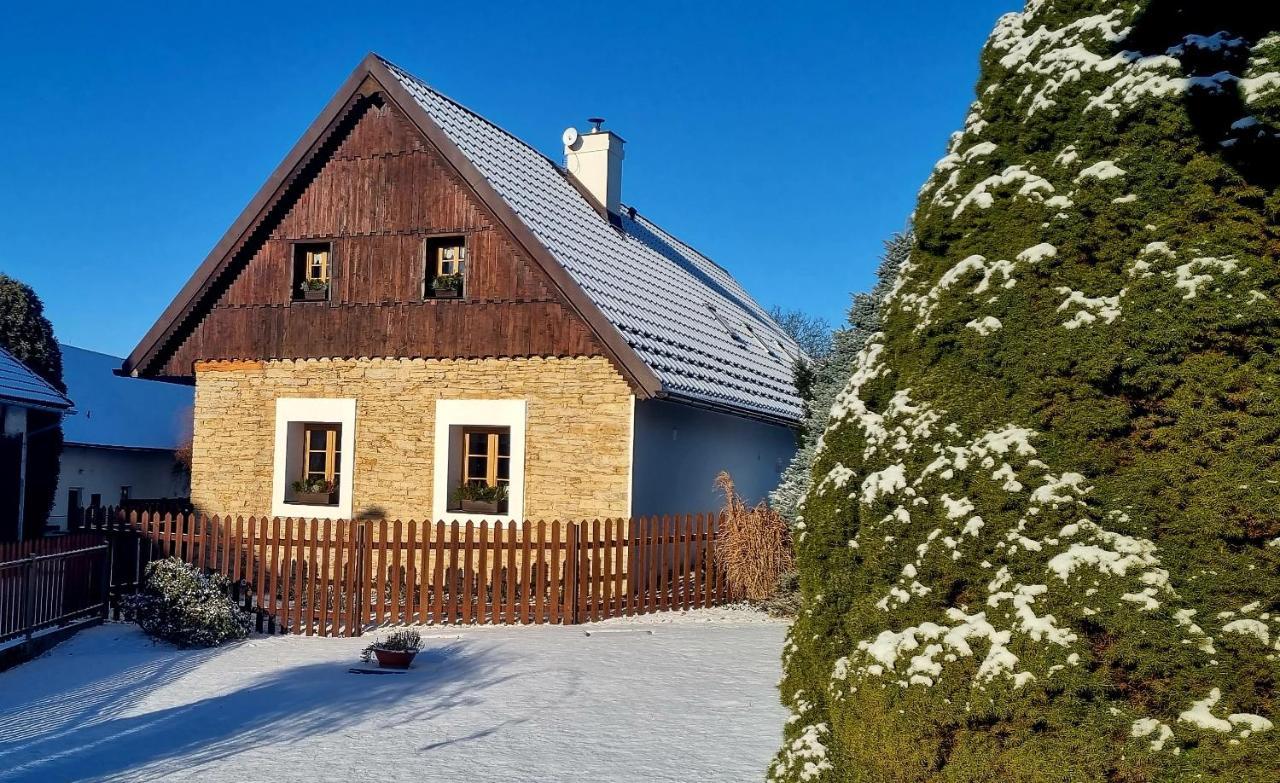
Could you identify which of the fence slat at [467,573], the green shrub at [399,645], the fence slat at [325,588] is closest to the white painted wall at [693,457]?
the fence slat at [467,573]

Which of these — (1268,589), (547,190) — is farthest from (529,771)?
(547,190)

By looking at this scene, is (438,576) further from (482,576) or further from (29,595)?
(29,595)

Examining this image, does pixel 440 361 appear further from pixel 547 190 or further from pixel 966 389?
pixel 966 389

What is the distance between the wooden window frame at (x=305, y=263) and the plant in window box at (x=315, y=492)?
9.07ft

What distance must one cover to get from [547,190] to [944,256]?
14.0 metres

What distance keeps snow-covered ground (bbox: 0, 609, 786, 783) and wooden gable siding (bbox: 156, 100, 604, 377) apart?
455cm

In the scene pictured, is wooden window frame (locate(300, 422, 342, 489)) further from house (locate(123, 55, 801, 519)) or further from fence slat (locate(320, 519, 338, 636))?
fence slat (locate(320, 519, 338, 636))

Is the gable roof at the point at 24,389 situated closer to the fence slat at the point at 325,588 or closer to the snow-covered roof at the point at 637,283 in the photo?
the fence slat at the point at 325,588

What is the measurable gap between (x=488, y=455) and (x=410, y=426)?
120 centimetres

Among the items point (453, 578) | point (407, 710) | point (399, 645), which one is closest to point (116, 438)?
point (453, 578)

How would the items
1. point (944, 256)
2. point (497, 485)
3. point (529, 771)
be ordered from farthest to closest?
point (497, 485)
point (529, 771)
point (944, 256)

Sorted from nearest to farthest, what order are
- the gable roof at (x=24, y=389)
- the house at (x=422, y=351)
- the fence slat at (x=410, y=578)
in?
the fence slat at (x=410, y=578) → the house at (x=422, y=351) → the gable roof at (x=24, y=389)

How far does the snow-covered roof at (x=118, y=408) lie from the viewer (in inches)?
1217

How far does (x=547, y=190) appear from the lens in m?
18.0
